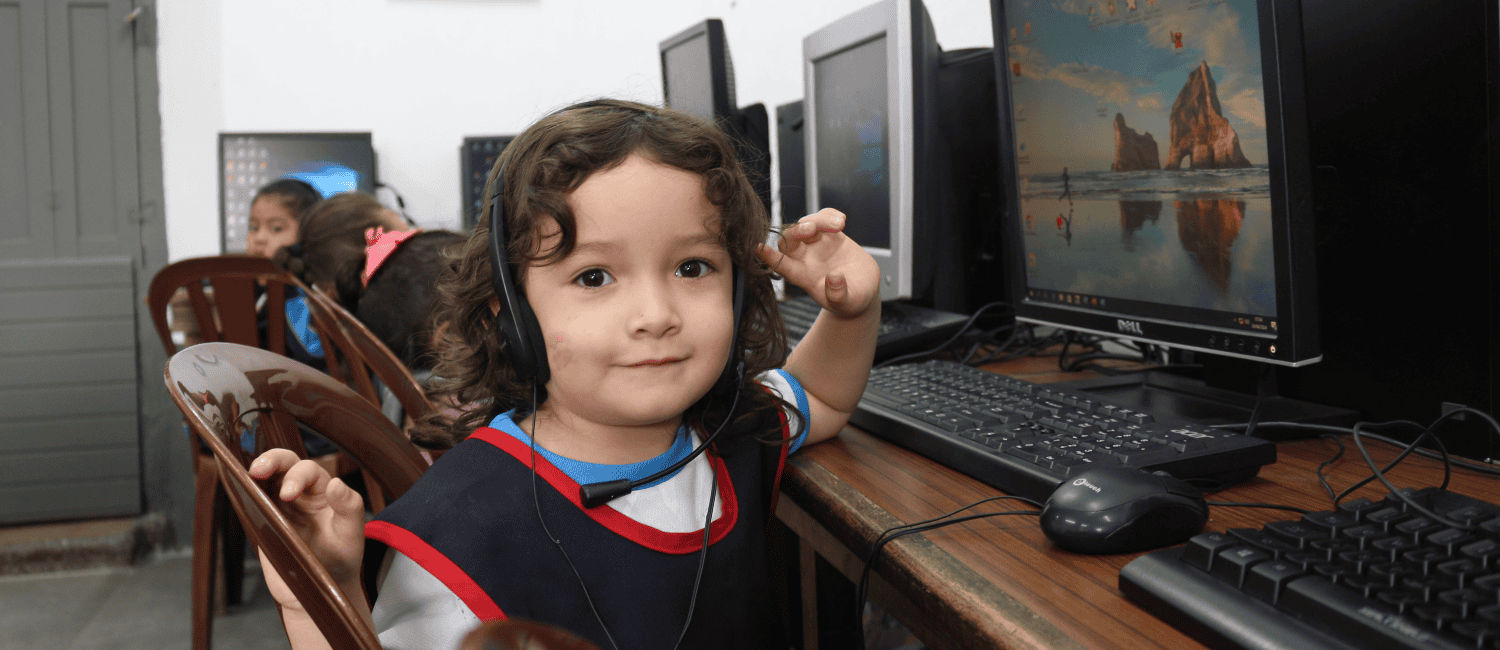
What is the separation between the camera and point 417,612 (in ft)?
1.87

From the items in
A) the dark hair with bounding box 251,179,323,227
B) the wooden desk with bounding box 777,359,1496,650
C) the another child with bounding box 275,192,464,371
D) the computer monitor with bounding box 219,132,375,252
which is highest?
the computer monitor with bounding box 219,132,375,252

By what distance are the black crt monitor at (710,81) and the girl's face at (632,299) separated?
667 mm

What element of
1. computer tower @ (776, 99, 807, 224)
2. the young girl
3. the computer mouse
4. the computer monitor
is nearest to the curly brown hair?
the young girl

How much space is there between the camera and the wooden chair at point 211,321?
1.74 m

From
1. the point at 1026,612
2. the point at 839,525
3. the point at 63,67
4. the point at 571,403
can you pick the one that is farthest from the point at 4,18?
the point at 1026,612

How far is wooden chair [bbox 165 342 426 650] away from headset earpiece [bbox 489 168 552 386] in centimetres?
12

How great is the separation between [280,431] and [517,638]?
0.32 metres

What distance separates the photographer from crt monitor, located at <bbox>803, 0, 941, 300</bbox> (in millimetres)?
1197

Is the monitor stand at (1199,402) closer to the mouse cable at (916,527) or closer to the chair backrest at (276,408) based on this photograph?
the mouse cable at (916,527)

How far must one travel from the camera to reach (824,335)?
2.57 feet

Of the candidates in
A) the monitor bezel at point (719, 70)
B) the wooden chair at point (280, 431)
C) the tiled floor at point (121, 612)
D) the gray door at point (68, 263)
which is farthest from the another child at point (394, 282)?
the gray door at point (68, 263)

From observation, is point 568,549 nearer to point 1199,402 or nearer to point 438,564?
point 438,564

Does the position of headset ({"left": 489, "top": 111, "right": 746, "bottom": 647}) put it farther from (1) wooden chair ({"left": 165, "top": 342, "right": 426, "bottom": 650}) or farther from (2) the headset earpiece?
(1) wooden chair ({"left": 165, "top": 342, "right": 426, "bottom": 650})

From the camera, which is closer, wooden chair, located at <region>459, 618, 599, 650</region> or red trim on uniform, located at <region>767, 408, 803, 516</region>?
wooden chair, located at <region>459, 618, 599, 650</region>
